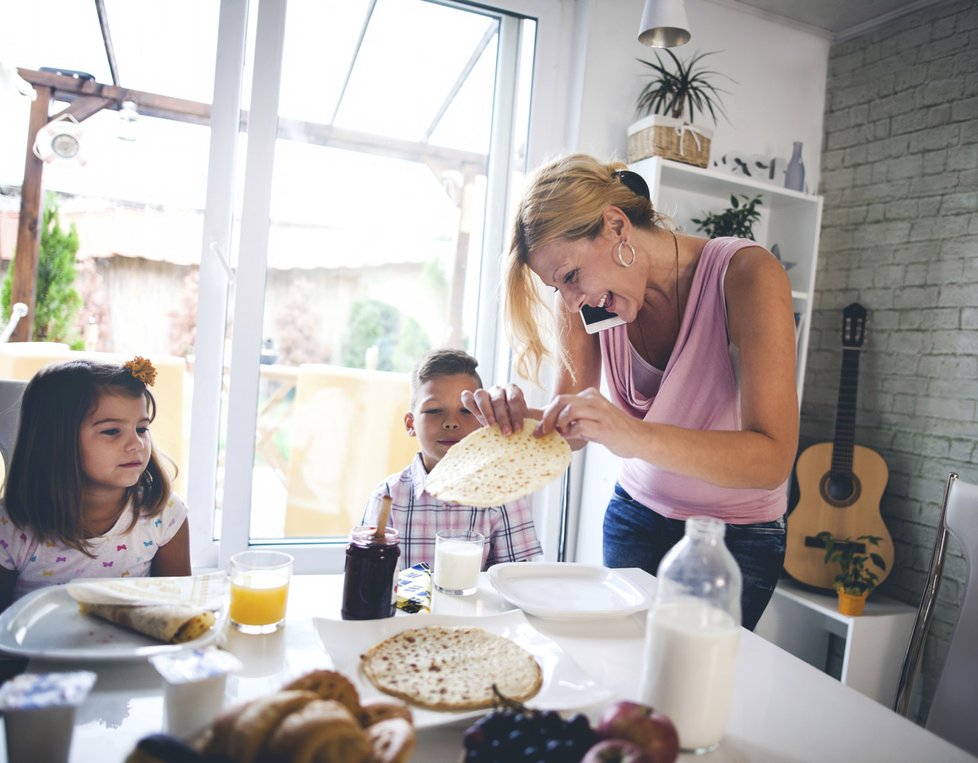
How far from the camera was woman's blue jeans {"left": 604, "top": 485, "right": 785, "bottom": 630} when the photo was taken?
1582mm

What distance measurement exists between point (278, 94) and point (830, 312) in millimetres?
2496

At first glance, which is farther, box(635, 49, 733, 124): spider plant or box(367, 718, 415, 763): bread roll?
box(635, 49, 733, 124): spider plant

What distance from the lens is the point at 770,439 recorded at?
1.26 metres

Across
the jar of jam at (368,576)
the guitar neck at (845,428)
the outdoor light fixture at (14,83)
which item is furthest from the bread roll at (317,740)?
the guitar neck at (845,428)

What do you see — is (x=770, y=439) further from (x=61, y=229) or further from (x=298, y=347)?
(x=61, y=229)

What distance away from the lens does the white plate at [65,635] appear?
0.93 meters

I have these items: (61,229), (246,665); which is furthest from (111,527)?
(61,229)

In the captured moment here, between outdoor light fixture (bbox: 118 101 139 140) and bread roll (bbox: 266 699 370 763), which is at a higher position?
outdoor light fixture (bbox: 118 101 139 140)

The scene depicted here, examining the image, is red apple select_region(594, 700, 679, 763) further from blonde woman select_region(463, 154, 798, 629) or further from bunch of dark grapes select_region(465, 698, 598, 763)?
blonde woman select_region(463, 154, 798, 629)

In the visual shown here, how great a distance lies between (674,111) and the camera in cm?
275

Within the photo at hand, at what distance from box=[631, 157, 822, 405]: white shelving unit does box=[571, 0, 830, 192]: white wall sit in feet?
0.77

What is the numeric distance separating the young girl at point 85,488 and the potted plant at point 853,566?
225cm

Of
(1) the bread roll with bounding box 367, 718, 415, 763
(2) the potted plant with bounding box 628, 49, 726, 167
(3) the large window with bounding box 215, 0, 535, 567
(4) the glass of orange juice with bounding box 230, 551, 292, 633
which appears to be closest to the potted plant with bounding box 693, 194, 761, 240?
Answer: (2) the potted plant with bounding box 628, 49, 726, 167

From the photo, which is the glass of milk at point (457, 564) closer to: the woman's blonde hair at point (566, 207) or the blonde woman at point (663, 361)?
the blonde woman at point (663, 361)
